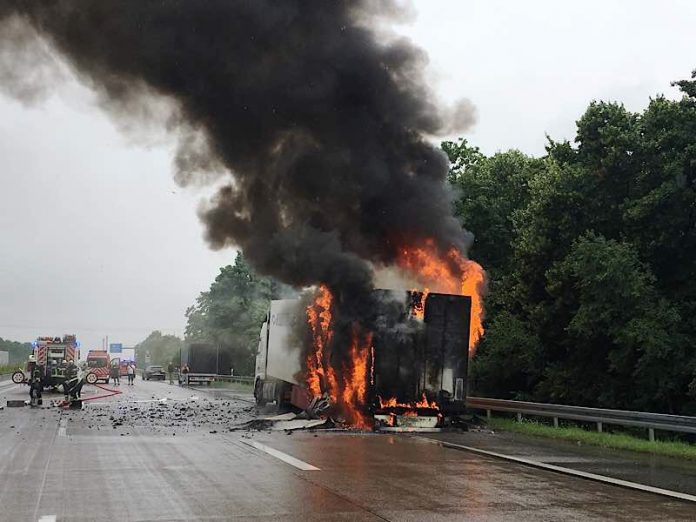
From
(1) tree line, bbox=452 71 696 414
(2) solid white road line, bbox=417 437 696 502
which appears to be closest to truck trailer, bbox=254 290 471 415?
(2) solid white road line, bbox=417 437 696 502

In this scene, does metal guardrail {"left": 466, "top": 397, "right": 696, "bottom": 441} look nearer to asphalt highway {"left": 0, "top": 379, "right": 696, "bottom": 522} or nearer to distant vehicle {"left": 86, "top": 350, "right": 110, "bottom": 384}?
asphalt highway {"left": 0, "top": 379, "right": 696, "bottom": 522}

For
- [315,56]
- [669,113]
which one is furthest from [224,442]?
[669,113]

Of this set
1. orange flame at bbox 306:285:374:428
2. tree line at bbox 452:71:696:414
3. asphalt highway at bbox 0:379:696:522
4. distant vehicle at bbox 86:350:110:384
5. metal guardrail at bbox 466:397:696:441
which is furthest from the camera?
distant vehicle at bbox 86:350:110:384

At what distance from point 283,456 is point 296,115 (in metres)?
11.2

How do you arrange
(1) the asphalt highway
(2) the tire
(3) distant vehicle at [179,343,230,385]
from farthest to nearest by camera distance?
(3) distant vehicle at [179,343,230,385] < (2) the tire < (1) the asphalt highway

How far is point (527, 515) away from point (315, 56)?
1538 cm

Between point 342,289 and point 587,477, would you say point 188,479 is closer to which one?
point 587,477

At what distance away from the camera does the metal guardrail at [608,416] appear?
583 inches

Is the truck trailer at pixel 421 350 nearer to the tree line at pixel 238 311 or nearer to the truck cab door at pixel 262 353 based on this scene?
the truck cab door at pixel 262 353

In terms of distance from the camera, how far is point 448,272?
1998cm

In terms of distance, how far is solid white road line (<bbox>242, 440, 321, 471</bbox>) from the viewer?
36.2 feet

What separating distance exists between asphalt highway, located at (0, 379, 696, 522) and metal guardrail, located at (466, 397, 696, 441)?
4.46m

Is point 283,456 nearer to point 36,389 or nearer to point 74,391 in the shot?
point 74,391

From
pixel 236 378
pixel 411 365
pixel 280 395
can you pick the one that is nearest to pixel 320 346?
pixel 411 365
